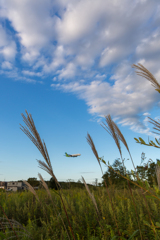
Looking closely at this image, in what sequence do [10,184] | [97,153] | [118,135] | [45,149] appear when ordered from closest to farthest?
[45,149] < [97,153] < [118,135] < [10,184]

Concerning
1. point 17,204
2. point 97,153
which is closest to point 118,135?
point 97,153

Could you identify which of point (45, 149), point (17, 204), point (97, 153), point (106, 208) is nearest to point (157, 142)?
point (45, 149)

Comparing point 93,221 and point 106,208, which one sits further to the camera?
point 106,208

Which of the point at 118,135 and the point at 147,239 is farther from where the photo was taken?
the point at 147,239

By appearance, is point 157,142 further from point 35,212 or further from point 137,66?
point 35,212

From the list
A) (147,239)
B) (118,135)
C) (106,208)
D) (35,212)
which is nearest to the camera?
(118,135)

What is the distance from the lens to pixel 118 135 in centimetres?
288

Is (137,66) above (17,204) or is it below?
above

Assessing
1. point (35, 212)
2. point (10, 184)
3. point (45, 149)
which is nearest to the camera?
point (45, 149)

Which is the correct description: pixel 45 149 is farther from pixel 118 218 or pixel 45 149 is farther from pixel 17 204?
pixel 17 204

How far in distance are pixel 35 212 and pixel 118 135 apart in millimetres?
3598

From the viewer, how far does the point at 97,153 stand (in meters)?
2.68

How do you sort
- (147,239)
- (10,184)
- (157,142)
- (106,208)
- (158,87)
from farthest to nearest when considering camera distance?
(10,184) < (106,208) < (147,239) < (157,142) < (158,87)

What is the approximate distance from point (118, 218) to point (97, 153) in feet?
6.27
